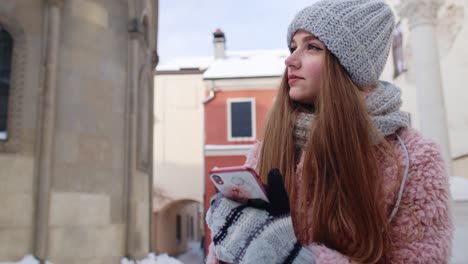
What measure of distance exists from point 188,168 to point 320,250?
74.1 feet

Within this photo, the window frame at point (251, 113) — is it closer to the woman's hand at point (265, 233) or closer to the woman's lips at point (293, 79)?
the woman's lips at point (293, 79)

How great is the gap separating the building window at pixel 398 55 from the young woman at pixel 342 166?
15.4 meters

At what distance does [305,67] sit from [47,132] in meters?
6.18

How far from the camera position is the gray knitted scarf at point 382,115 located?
1639 millimetres

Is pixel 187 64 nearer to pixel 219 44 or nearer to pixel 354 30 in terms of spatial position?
pixel 219 44

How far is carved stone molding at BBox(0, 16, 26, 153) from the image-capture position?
22.4 ft

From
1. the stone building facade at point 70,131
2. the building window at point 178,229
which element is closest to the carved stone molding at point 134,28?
the stone building facade at point 70,131

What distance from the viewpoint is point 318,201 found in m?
1.54

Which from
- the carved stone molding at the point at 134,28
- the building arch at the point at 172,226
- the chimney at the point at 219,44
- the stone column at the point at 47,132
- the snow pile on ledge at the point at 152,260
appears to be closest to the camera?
the stone column at the point at 47,132

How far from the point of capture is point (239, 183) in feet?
4.68

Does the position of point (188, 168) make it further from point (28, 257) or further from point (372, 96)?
point (372, 96)

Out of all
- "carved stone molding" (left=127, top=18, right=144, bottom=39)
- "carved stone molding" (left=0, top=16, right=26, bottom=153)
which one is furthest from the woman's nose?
"carved stone molding" (left=127, top=18, right=144, bottom=39)

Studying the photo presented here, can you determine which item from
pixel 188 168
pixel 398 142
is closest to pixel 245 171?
pixel 398 142

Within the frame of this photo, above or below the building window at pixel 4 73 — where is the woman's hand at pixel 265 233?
below
